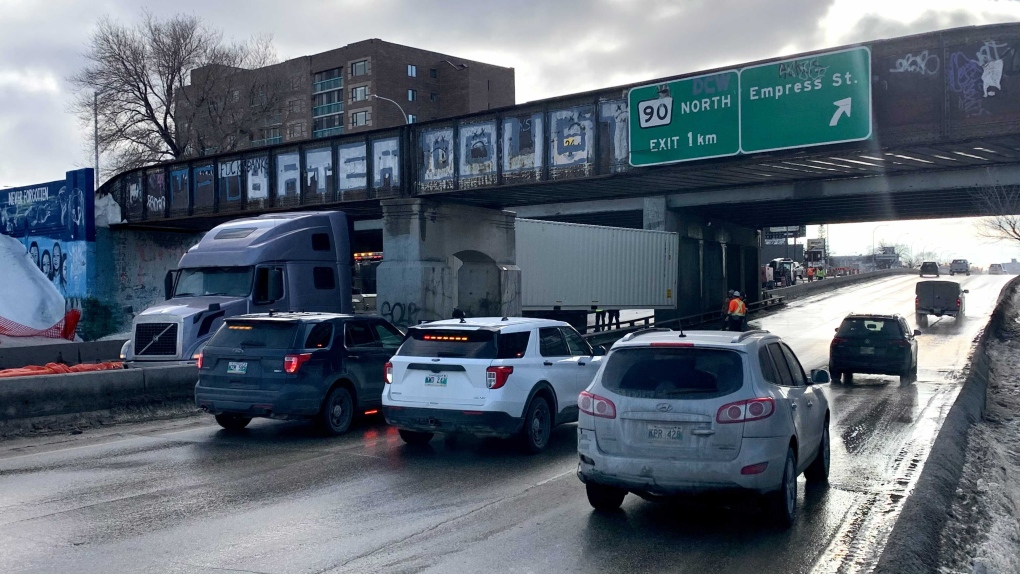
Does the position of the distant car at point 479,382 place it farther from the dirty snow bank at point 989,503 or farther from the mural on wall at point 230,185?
the mural on wall at point 230,185

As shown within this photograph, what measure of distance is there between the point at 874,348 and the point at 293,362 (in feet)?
43.4

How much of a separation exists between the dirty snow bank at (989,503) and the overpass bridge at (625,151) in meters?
4.62

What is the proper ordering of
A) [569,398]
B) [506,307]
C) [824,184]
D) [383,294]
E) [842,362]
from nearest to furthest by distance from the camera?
[569,398], [842,362], [383,294], [506,307], [824,184]

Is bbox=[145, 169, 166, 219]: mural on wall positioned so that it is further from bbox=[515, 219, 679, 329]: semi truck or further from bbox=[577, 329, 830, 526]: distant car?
bbox=[577, 329, 830, 526]: distant car

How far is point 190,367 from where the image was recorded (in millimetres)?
15039

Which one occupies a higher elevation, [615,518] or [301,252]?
[301,252]

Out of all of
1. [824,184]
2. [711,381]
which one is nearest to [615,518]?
[711,381]

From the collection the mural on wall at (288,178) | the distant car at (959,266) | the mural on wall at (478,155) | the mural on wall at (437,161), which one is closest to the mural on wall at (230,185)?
the mural on wall at (288,178)

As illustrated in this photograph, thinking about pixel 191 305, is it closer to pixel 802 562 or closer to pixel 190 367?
pixel 190 367

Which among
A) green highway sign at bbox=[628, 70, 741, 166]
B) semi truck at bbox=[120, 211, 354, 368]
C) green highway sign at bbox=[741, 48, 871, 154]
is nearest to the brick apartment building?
semi truck at bbox=[120, 211, 354, 368]

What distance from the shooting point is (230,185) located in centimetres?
2508

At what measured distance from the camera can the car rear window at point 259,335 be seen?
12.0 meters

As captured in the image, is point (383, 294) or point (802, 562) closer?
point (802, 562)

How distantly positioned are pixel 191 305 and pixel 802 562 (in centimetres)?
1290
